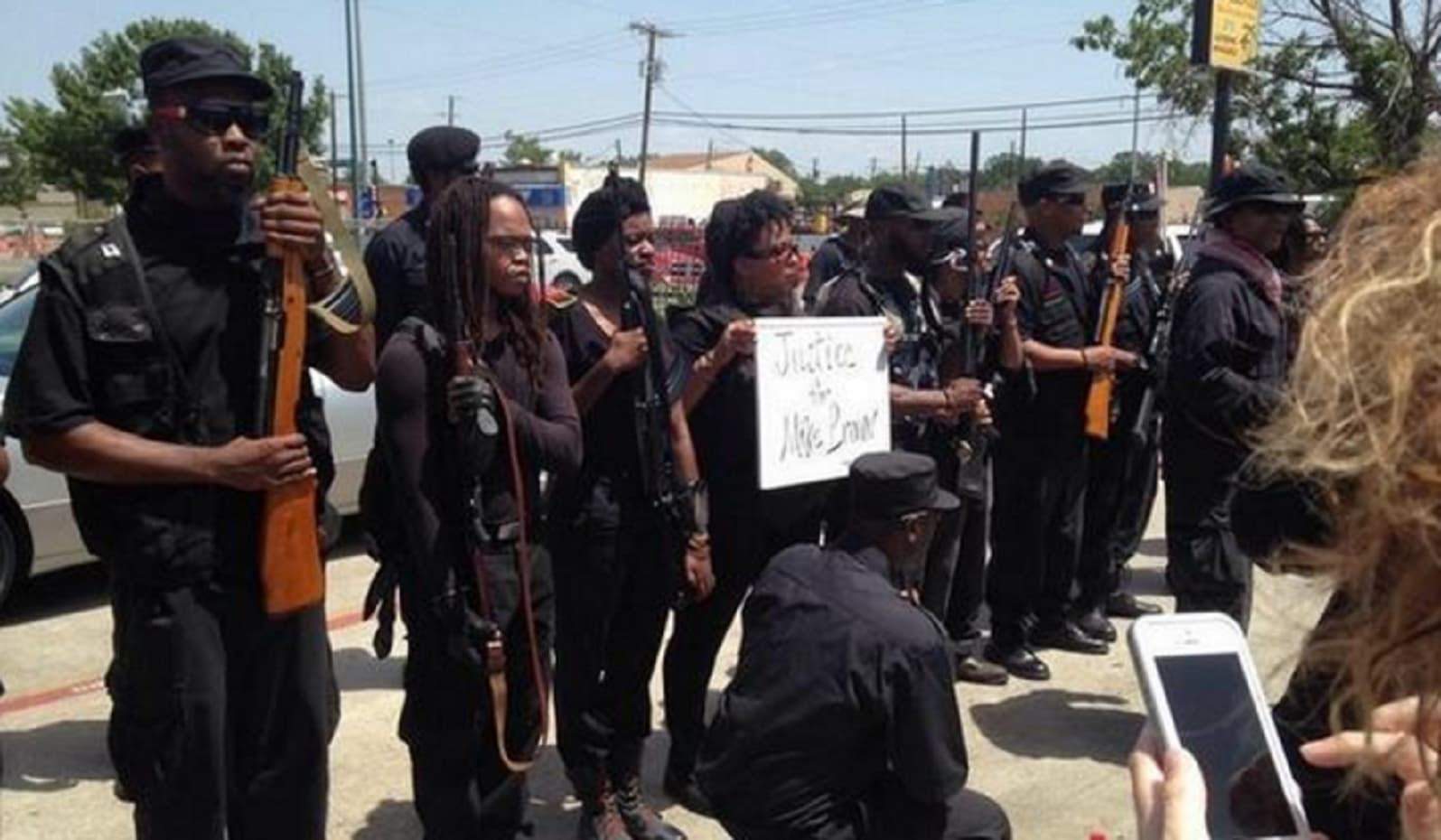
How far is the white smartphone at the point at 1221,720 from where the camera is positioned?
147cm

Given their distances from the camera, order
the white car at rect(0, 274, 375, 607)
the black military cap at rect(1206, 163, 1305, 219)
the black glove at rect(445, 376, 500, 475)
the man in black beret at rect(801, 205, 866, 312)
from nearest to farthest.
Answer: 1. the black glove at rect(445, 376, 500, 475)
2. the black military cap at rect(1206, 163, 1305, 219)
3. the white car at rect(0, 274, 375, 607)
4. the man in black beret at rect(801, 205, 866, 312)

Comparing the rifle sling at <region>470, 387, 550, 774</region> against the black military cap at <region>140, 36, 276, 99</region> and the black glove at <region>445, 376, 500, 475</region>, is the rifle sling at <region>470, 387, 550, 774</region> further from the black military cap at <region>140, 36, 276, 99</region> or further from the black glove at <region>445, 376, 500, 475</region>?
the black military cap at <region>140, 36, 276, 99</region>

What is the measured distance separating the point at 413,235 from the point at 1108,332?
3.03 meters

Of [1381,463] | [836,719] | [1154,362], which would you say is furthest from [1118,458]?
[1381,463]

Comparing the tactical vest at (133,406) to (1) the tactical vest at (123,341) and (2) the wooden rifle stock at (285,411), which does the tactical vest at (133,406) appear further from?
(2) the wooden rifle stock at (285,411)

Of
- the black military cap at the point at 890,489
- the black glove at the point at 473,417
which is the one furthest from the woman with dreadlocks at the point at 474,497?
the black military cap at the point at 890,489

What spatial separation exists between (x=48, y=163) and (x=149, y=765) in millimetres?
46858

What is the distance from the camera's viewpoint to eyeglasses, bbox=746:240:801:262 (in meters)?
4.29

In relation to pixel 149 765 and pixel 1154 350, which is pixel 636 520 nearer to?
pixel 149 765

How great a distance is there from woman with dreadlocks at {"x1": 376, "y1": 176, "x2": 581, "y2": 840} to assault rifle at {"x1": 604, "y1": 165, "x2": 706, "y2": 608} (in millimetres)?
417

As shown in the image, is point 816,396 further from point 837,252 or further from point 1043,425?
point 837,252

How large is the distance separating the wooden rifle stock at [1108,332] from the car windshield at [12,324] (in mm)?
4759

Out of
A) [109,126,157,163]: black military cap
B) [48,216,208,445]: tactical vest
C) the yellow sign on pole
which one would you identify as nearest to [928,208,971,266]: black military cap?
[109,126,157,163]: black military cap

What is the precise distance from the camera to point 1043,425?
572cm
